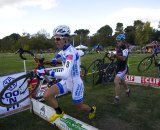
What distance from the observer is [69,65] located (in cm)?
513

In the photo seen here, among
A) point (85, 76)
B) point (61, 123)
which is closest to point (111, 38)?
point (85, 76)

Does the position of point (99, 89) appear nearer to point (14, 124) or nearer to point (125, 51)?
point (125, 51)

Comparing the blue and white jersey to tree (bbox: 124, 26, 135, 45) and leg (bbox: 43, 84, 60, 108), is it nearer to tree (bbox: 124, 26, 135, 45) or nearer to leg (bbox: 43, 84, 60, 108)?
leg (bbox: 43, 84, 60, 108)

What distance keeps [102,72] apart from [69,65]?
21.4 feet

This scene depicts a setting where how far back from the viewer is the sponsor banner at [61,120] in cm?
512

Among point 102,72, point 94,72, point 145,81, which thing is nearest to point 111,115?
point 145,81

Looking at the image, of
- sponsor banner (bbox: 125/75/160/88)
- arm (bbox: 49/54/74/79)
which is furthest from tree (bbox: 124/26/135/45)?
arm (bbox: 49/54/74/79)

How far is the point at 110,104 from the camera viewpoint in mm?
8172

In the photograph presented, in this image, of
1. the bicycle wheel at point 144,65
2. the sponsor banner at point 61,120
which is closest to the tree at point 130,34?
the bicycle wheel at point 144,65

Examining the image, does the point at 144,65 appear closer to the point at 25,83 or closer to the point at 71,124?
the point at 25,83

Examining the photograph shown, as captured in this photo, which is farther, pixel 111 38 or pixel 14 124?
pixel 111 38

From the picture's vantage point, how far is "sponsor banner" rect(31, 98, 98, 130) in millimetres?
5121

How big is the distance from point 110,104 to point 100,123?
1.78 meters

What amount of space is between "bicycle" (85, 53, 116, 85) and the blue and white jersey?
580 centimetres
